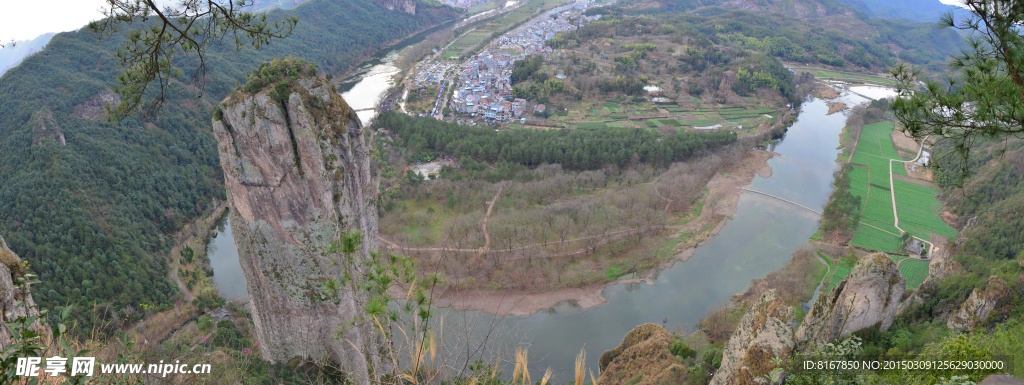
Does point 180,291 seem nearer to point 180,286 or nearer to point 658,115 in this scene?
point 180,286

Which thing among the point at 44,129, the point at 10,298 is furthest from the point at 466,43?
the point at 10,298

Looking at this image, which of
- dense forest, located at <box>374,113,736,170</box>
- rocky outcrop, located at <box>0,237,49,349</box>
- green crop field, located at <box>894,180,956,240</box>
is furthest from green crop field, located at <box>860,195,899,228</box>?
rocky outcrop, located at <box>0,237,49,349</box>

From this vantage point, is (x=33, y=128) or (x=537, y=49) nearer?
(x=33, y=128)

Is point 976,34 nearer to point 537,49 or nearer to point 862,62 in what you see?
point 537,49

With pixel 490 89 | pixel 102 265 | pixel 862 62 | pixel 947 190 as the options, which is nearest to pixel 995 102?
pixel 102 265

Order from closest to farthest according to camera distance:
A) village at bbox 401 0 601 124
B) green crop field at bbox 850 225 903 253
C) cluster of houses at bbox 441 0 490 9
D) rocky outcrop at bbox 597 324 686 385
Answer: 1. rocky outcrop at bbox 597 324 686 385
2. green crop field at bbox 850 225 903 253
3. village at bbox 401 0 601 124
4. cluster of houses at bbox 441 0 490 9

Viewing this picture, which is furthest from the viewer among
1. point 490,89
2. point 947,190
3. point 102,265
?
point 490,89

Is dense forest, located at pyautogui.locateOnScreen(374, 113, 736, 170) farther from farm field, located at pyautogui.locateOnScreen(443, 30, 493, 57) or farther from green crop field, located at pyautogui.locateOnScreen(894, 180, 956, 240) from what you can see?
farm field, located at pyautogui.locateOnScreen(443, 30, 493, 57)

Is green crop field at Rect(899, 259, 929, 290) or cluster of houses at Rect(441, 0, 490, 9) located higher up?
cluster of houses at Rect(441, 0, 490, 9)
